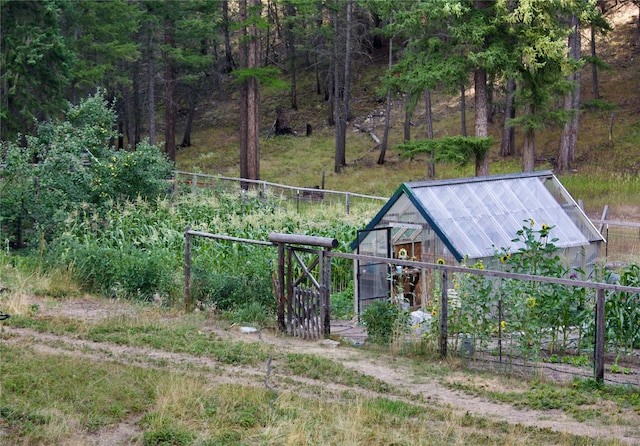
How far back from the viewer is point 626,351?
1038 centimetres

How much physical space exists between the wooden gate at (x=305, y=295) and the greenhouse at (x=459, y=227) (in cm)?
184

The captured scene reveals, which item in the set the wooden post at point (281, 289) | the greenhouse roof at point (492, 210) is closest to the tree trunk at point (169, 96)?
the greenhouse roof at point (492, 210)

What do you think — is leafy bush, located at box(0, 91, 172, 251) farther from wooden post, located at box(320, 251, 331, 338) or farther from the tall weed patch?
wooden post, located at box(320, 251, 331, 338)

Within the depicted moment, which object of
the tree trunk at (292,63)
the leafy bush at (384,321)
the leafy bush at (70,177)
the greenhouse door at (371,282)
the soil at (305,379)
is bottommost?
the soil at (305,379)

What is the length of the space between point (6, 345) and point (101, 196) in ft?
35.9

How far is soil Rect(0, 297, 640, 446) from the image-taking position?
782 centimetres

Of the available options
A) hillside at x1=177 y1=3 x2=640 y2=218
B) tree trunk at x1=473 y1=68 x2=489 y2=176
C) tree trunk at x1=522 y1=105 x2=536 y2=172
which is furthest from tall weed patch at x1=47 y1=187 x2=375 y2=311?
hillside at x1=177 y1=3 x2=640 y2=218

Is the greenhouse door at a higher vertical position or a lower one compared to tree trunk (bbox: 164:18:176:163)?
lower

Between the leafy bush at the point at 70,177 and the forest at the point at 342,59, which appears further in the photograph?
the forest at the point at 342,59

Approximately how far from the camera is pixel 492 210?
15336 millimetres

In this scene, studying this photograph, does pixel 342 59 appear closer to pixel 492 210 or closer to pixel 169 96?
pixel 169 96

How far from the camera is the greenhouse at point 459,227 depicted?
1438 centimetres

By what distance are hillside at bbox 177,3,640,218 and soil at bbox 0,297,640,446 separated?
20489 mm

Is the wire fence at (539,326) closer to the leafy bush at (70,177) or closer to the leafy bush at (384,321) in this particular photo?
the leafy bush at (384,321)
